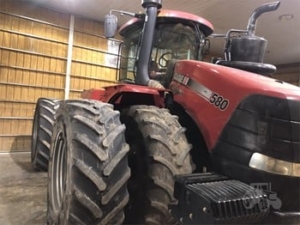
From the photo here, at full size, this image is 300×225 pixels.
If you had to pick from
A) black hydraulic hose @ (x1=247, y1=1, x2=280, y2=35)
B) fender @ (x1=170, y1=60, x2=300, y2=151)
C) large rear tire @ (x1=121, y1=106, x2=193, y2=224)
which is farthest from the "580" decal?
black hydraulic hose @ (x1=247, y1=1, x2=280, y2=35)

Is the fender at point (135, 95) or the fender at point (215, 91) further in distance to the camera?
the fender at point (135, 95)

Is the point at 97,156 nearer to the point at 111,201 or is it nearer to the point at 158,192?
the point at 111,201

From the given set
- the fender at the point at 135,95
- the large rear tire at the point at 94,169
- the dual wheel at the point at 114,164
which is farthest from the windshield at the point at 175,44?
the large rear tire at the point at 94,169

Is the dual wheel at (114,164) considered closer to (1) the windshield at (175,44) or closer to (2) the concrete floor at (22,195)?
(2) the concrete floor at (22,195)

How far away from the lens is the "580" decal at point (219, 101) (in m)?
1.53

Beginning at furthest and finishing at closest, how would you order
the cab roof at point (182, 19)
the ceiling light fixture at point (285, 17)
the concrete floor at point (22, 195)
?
the ceiling light fixture at point (285, 17)
the cab roof at point (182, 19)
the concrete floor at point (22, 195)

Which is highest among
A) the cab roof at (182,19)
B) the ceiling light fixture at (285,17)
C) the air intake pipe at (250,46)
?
the ceiling light fixture at (285,17)

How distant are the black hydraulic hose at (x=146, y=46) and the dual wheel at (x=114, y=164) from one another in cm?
68

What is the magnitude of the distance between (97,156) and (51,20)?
18.8ft

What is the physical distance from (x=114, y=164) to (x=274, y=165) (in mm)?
784

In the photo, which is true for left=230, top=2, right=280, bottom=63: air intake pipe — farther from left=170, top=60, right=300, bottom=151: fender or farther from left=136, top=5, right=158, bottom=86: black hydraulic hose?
left=136, top=5, right=158, bottom=86: black hydraulic hose

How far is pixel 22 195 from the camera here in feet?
9.60

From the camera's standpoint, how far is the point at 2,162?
15.6 feet

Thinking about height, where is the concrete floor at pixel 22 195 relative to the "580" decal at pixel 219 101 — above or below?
below
